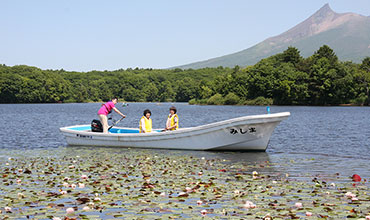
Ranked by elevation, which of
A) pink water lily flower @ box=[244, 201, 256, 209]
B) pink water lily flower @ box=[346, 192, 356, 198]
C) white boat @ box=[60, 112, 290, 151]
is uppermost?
white boat @ box=[60, 112, 290, 151]

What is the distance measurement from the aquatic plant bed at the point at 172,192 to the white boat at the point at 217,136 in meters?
2.90

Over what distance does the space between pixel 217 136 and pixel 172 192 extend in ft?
34.0

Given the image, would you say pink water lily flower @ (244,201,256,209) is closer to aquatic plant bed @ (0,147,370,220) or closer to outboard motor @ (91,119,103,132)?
aquatic plant bed @ (0,147,370,220)

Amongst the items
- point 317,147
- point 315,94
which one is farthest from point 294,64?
point 317,147

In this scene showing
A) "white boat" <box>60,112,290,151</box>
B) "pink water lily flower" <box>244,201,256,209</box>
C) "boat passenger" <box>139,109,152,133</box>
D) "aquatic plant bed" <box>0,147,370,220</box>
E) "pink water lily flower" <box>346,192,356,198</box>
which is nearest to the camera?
"aquatic plant bed" <box>0,147,370,220</box>

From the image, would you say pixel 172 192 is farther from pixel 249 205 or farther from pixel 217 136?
pixel 217 136

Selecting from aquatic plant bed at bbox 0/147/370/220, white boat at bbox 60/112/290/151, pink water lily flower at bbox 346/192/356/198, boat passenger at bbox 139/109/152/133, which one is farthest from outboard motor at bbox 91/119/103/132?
pink water lily flower at bbox 346/192/356/198

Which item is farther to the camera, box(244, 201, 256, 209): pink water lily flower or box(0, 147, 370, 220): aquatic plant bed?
box(244, 201, 256, 209): pink water lily flower

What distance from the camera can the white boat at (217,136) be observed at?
69.9ft

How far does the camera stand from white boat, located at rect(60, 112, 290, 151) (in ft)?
69.9

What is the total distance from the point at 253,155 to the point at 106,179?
9.24 metres

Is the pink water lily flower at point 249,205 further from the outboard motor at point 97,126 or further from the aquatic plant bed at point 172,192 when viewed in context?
the outboard motor at point 97,126

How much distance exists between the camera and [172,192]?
40.4 ft

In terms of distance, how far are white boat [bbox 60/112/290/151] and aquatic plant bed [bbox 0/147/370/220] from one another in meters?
2.90
